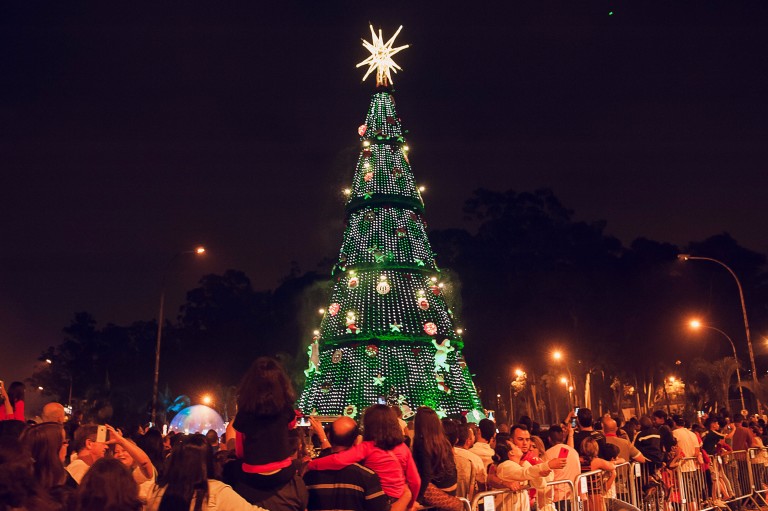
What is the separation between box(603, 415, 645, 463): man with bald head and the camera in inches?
376

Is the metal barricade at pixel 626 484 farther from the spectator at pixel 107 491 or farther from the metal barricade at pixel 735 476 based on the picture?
the spectator at pixel 107 491

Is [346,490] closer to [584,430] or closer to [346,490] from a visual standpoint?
[346,490]

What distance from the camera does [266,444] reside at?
16.0 ft

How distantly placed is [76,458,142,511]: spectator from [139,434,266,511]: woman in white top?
1.41 feet

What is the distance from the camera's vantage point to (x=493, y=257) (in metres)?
45.7

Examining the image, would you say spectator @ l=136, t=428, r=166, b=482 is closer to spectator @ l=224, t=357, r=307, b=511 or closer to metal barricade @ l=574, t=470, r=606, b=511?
Result: spectator @ l=224, t=357, r=307, b=511

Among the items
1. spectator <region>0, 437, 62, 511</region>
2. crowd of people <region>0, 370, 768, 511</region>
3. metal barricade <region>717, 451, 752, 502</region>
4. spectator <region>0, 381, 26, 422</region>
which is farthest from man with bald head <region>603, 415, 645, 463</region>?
spectator <region>0, 381, 26, 422</region>

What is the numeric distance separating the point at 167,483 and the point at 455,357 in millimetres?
21438

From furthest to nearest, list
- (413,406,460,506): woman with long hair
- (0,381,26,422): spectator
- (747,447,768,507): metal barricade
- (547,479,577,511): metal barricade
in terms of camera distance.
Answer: (747,447,768,507): metal barricade < (0,381,26,422): spectator < (547,479,577,511): metal barricade < (413,406,460,506): woman with long hair

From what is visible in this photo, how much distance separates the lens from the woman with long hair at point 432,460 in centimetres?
614

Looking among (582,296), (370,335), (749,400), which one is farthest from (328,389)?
(749,400)

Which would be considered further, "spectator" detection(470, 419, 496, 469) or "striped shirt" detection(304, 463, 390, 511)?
"spectator" detection(470, 419, 496, 469)

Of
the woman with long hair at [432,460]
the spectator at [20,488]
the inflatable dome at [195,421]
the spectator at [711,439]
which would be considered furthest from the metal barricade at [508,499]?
the inflatable dome at [195,421]

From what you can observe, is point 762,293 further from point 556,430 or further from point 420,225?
point 556,430
